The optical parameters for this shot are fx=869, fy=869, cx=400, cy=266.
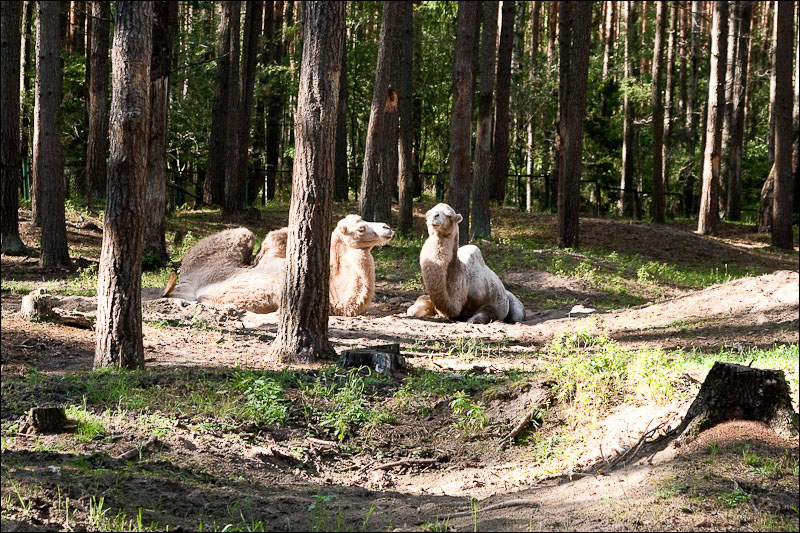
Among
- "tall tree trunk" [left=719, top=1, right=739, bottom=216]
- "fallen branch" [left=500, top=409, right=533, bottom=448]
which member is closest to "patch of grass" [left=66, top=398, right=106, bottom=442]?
"fallen branch" [left=500, top=409, right=533, bottom=448]

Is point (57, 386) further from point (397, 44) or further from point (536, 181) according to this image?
point (536, 181)

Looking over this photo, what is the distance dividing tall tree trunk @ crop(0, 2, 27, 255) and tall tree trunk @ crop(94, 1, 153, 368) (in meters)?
9.74

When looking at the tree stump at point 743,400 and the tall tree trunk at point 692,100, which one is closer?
the tree stump at point 743,400

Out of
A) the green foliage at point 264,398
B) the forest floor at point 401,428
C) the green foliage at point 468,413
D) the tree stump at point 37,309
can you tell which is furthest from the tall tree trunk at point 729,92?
the green foliage at point 264,398

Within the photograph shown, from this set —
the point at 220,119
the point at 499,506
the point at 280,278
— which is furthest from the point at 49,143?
the point at 499,506

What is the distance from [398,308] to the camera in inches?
567

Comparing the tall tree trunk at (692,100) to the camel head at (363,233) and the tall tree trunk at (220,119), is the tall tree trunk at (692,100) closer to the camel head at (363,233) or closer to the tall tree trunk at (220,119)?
the tall tree trunk at (220,119)

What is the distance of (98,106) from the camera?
2227 centimetres

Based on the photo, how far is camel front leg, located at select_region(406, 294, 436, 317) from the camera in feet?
44.7

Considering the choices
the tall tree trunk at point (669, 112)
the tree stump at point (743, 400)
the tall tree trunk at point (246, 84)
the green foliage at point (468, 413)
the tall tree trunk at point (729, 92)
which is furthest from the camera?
the tall tree trunk at point (669, 112)

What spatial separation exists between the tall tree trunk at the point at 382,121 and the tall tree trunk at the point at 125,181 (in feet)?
36.5

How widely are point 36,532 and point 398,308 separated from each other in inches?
408

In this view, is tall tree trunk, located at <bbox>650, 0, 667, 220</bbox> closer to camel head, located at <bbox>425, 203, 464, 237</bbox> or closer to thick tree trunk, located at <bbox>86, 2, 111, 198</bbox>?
camel head, located at <bbox>425, 203, 464, 237</bbox>

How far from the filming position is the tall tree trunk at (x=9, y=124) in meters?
16.4
